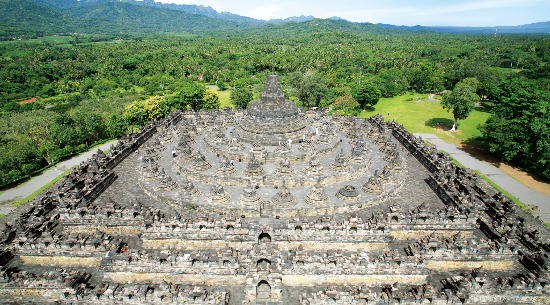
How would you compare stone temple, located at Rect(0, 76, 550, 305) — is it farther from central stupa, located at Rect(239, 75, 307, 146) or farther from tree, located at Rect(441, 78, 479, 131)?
tree, located at Rect(441, 78, 479, 131)

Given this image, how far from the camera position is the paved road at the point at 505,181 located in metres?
31.2

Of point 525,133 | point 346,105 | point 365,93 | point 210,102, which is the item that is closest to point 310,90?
point 346,105

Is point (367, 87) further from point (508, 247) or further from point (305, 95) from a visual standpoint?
point (508, 247)

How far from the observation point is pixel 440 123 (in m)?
58.8

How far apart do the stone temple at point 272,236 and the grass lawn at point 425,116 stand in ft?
→ 81.9

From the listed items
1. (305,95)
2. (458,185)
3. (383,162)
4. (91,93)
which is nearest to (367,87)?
(305,95)

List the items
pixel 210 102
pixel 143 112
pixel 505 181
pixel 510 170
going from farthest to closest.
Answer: pixel 210 102 → pixel 143 112 → pixel 510 170 → pixel 505 181

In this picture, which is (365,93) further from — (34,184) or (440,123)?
(34,184)

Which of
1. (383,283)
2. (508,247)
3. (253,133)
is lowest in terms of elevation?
(383,283)

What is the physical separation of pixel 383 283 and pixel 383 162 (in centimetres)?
1606

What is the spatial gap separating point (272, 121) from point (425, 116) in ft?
138

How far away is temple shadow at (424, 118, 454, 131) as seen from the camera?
56.7m

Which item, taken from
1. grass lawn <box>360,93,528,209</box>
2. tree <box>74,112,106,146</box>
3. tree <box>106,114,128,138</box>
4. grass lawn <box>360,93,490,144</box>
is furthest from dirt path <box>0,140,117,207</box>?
grass lawn <box>360,93,490,144</box>

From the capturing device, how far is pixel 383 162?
3256 cm
